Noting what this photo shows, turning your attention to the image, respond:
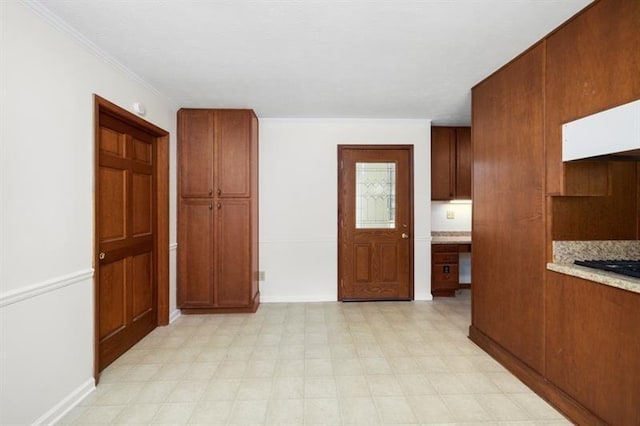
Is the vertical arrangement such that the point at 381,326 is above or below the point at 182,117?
below

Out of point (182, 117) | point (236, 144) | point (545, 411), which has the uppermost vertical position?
point (182, 117)

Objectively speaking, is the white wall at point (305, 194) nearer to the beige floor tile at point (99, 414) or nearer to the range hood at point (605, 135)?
the beige floor tile at point (99, 414)

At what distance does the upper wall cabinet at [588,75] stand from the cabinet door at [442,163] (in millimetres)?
2286

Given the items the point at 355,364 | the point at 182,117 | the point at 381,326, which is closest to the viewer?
the point at 355,364

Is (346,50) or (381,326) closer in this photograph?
(346,50)

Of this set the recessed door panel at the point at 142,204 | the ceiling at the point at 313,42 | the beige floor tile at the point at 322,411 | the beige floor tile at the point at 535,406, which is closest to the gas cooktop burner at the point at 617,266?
the beige floor tile at the point at 535,406

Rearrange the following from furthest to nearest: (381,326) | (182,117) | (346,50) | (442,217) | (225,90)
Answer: (442,217), (182,117), (381,326), (225,90), (346,50)

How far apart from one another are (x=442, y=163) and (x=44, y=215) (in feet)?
14.1

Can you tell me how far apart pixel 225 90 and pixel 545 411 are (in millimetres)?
3606

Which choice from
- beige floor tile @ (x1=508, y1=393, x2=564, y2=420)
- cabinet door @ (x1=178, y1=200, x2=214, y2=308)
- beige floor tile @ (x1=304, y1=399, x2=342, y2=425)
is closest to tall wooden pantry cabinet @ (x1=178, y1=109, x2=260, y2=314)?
cabinet door @ (x1=178, y1=200, x2=214, y2=308)

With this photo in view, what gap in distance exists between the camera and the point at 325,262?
410cm

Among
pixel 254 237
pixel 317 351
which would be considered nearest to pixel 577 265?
pixel 317 351

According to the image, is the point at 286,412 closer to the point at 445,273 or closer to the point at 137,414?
the point at 137,414

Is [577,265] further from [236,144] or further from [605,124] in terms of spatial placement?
[236,144]
